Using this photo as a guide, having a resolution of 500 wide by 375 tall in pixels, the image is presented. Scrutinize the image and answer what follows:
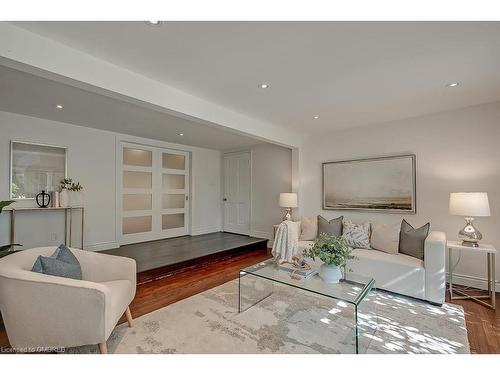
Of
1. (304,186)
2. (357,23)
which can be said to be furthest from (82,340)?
(304,186)

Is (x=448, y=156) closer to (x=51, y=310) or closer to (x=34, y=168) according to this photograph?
(x=51, y=310)

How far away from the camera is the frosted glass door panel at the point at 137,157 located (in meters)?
4.80

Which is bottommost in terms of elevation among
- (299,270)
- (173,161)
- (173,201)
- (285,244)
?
(299,270)

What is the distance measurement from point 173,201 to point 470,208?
5173 millimetres

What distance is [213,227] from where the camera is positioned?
20.4 feet

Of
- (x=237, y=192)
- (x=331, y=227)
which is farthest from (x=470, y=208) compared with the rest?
(x=237, y=192)

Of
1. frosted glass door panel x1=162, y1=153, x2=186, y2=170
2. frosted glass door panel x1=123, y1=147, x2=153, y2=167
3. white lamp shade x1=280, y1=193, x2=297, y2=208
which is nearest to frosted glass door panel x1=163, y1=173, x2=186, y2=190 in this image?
frosted glass door panel x1=162, y1=153, x2=186, y2=170

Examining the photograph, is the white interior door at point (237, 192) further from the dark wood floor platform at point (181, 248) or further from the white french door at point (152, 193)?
the white french door at point (152, 193)

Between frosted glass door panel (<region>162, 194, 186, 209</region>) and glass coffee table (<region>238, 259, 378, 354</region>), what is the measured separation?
10.9ft

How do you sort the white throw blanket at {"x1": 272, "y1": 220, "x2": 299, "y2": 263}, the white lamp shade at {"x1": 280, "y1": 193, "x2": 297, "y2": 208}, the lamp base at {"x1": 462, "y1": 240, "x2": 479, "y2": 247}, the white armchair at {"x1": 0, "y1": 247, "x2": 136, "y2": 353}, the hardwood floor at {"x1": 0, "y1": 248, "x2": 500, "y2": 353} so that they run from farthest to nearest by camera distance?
the white lamp shade at {"x1": 280, "y1": 193, "x2": 297, "y2": 208}
the white throw blanket at {"x1": 272, "y1": 220, "x2": 299, "y2": 263}
the lamp base at {"x1": 462, "y1": 240, "x2": 479, "y2": 247}
the hardwood floor at {"x1": 0, "y1": 248, "x2": 500, "y2": 353}
the white armchair at {"x1": 0, "y1": 247, "x2": 136, "y2": 353}

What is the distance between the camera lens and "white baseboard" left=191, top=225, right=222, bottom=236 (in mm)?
5797

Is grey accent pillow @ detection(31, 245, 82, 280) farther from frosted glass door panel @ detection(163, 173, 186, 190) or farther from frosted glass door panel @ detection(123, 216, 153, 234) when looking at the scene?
frosted glass door panel @ detection(163, 173, 186, 190)

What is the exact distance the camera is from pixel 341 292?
1.95 metres

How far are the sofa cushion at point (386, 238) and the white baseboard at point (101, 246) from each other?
441 cm
